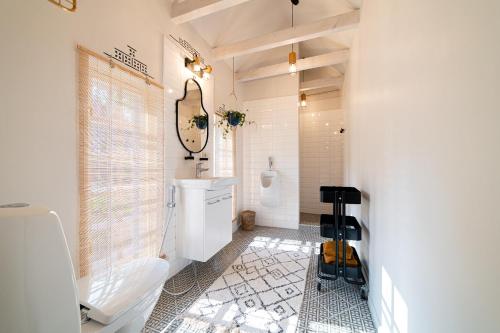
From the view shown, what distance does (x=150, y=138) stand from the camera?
74.6 inches

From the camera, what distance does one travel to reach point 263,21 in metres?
3.20

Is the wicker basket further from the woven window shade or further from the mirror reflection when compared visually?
the woven window shade

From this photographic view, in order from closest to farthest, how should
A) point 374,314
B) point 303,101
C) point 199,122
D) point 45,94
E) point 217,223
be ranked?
point 45,94 → point 374,314 → point 217,223 → point 199,122 → point 303,101

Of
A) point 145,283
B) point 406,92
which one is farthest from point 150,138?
point 406,92

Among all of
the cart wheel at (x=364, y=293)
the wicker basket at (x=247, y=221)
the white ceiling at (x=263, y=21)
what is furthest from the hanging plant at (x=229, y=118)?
the cart wheel at (x=364, y=293)

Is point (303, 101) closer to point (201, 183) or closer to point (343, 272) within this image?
point (201, 183)

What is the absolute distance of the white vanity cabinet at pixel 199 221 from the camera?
206 cm

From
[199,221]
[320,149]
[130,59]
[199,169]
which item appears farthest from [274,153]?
[130,59]

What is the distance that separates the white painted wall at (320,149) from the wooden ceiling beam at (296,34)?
242 cm

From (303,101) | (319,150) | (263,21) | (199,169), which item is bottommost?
(199,169)

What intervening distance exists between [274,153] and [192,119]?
6.21 ft

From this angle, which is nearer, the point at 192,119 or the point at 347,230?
the point at 347,230

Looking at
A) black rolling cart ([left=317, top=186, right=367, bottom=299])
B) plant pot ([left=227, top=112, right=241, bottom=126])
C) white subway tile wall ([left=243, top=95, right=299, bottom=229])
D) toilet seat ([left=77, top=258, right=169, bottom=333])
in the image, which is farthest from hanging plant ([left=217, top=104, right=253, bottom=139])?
toilet seat ([left=77, top=258, right=169, bottom=333])

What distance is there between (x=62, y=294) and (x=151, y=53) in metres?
2.02
